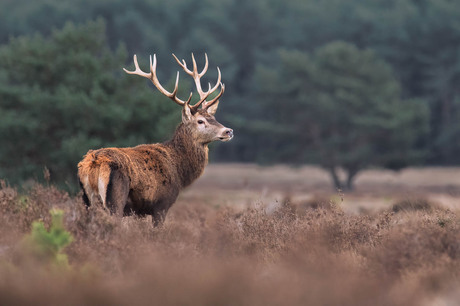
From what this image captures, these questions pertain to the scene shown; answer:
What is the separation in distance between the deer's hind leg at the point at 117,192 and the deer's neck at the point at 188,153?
1805 millimetres

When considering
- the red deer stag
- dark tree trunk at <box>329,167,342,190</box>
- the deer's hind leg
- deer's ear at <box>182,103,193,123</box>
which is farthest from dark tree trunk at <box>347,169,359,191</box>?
the deer's hind leg

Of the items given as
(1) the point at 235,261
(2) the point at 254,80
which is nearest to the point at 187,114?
(1) the point at 235,261

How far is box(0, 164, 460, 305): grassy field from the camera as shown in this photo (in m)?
5.99

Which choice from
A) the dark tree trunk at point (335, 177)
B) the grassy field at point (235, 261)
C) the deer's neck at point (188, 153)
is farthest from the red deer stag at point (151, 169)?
the dark tree trunk at point (335, 177)

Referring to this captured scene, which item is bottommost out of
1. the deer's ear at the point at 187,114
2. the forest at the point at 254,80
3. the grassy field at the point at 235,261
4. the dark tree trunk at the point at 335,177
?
the dark tree trunk at the point at 335,177

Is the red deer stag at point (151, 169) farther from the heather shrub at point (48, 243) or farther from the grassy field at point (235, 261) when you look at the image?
the heather shrub at point (48, 243)

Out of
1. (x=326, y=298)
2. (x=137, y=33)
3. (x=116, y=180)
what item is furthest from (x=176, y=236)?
(x=137, y=33)

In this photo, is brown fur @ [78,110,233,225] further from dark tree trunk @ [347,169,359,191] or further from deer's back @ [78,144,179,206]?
dark tree trunk @ [347,169,359,191]

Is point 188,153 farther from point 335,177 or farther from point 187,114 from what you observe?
point 335,177

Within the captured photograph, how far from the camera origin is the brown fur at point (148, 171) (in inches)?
343

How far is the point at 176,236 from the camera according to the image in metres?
8.21

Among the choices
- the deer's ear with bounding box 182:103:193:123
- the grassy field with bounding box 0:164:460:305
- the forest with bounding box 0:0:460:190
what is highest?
the deer's ear with bounding box 182:103:193:123

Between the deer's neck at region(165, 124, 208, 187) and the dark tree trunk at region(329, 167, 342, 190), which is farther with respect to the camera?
the dark tree trunk at region(329, 167, 342, 190)

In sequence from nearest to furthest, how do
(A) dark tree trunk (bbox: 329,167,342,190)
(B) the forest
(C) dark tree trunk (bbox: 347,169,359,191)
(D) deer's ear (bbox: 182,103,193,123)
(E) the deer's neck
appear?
(E) the deer's neck, (D) deer's ear (bbox: 182,103,193,123), (B) the forest, (C) dark tree trunk (bbox: 347,169,359,191), (A) dark tree trunk (bbox: 329,167,342,190)
